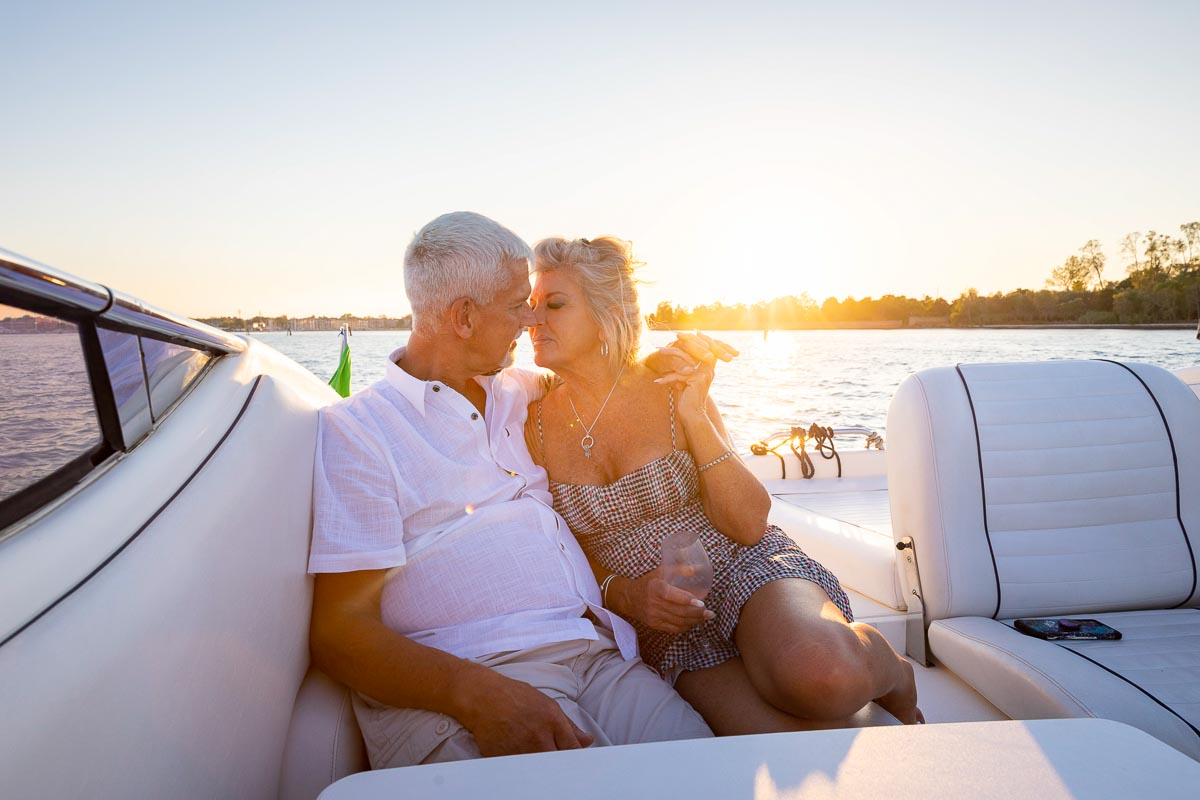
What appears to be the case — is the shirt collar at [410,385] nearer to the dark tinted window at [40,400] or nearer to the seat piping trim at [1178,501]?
the dark tinted window at [40,400]

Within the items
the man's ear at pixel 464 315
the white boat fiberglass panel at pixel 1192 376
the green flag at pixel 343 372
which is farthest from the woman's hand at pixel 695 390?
the green flag at pixel 343 372

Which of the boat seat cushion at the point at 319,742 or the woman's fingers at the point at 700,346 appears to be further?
the woman's fingers at the point at 700,346

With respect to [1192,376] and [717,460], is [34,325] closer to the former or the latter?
[717,460]

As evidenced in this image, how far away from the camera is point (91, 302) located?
922 millimetres

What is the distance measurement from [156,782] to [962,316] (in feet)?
188

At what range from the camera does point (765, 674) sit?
5.14ft

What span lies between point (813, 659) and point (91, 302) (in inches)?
55.6

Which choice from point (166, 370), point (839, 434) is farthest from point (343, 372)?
point (166, 370)

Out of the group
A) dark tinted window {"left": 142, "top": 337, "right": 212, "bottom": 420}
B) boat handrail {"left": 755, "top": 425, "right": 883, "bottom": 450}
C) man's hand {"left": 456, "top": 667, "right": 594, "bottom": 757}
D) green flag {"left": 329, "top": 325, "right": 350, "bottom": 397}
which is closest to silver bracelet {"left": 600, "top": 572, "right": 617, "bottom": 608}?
man's hand {"left": 456, "top": 667, "right": 594, "bottom": 757}

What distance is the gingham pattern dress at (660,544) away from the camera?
1783 mm

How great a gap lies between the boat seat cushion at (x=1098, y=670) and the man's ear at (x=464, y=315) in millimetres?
1570

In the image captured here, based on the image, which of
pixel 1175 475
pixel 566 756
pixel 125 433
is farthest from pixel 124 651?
pixel 1175 475

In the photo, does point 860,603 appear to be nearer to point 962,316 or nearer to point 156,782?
point 156,782

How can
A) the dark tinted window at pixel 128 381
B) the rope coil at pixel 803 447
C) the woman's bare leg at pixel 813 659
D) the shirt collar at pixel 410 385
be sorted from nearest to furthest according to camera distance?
the dark tinted window at pixel 128 381
the woman's bare leg at pixel 813 659
the shirt collar at pixel 410 385
the rope coil at pixel 803 447
